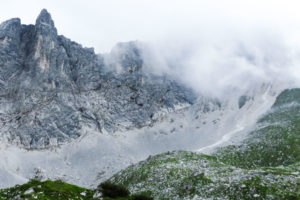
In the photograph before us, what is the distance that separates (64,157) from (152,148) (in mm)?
45244

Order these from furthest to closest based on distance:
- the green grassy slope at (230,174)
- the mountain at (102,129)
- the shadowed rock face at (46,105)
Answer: the shadowed rock face at (46,105) → the mountain at (102,129) → the green grassy slope at (230,174)

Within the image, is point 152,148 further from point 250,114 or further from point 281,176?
point 281,176

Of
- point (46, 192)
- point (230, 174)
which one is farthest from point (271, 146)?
point (46, 192)

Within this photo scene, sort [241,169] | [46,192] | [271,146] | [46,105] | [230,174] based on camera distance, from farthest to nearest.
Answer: [46,105] < [271,146] < [241,169] < [230,174] < [46,192]

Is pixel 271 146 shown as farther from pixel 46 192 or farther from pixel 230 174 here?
pixel 46 192

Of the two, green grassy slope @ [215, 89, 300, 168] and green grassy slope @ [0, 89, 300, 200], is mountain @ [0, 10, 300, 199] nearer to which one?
green grassy slope @ [215, 89, 300, 168]

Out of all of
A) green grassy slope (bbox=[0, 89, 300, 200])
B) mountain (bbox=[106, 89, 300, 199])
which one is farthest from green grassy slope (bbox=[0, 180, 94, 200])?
mountain (bbox=[106, 89, 300, 199])

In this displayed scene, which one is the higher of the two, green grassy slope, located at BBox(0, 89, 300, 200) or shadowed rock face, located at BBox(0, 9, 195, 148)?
shadowed rock face, located at BBox(0, 9, 195, 148)

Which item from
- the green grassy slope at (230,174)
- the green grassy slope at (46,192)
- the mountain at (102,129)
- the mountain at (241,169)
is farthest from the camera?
the mountain at (102,129)

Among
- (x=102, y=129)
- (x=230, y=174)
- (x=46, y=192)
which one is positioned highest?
(x=46, y=192)

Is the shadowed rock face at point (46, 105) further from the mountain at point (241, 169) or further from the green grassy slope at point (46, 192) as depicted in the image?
the green grassy slope at point (46, 192)

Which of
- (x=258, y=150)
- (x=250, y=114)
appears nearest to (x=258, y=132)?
(x=258, y=150)

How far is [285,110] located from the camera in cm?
13312

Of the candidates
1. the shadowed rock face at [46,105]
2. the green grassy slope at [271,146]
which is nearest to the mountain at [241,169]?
the green grassy slope at [271,146]
